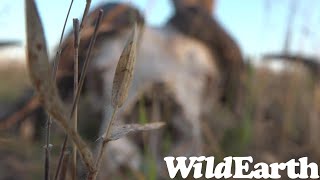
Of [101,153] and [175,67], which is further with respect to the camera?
[175,67]

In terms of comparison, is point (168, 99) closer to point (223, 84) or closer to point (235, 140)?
point (235, 140)

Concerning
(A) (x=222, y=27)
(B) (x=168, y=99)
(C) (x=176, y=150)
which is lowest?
(C) (x=176, y=150)

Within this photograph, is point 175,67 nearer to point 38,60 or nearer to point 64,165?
point 64,165

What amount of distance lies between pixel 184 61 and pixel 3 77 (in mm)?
985

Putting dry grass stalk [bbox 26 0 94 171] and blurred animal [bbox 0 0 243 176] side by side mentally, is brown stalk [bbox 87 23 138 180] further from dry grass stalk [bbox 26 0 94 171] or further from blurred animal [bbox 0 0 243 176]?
blurred animal [bbox 0 0 243 176]

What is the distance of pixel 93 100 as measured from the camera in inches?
68.3

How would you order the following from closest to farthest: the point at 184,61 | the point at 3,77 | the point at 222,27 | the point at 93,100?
the point at 93,100 < the point at 184,61 < the point at 222,27 < the point at 3,77

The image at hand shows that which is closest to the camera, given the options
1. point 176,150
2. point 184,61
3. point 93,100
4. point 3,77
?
point 176,150

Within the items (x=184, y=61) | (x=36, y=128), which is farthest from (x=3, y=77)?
(x=184, y=61)

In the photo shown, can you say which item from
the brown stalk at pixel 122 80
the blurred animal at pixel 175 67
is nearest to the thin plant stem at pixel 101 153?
the brown stalk at pixel 122 80

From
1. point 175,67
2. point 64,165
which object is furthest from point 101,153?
point 175,67

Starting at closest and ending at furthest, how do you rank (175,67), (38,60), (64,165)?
(38,60)
(64,165)
(175,67)

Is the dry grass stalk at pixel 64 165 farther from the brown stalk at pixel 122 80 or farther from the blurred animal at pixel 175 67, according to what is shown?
the blurred animal at pixel 175 67

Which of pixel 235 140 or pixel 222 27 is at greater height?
pixel 222 27
